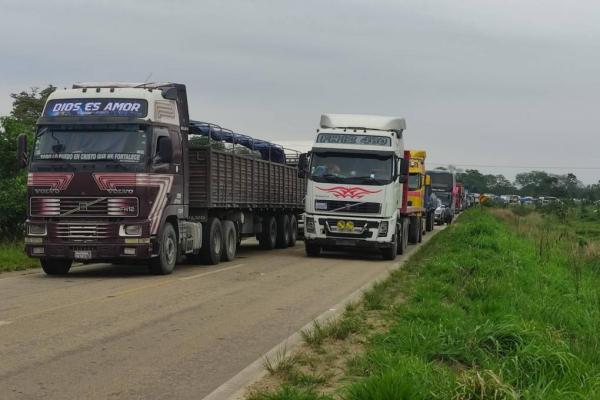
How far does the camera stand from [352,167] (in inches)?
771

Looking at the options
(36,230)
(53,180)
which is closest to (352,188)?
(53,180)

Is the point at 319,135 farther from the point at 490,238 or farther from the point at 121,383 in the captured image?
the point at 121,383

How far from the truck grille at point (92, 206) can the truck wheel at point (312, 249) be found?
24.3ft

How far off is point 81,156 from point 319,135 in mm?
7795

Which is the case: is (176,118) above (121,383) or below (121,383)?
above

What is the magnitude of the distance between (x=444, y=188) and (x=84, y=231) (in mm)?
40277

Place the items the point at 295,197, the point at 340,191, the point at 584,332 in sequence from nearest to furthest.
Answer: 1. the point at 584,332
2. the point at 340,191
3. the point at 295,197

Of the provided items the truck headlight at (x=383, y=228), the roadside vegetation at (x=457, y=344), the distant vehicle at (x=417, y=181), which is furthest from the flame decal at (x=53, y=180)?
the distant vehicle at (x=417, y=181)

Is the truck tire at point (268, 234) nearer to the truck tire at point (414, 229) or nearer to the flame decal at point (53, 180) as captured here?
the truck tire at point (414, 229)

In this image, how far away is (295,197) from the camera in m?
26.5

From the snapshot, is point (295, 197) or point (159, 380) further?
point (295, 197)

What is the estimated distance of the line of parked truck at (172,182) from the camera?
13914 mm

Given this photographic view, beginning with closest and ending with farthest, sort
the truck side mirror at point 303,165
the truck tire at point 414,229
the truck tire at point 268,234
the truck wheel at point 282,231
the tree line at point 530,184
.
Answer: the truck side mirror at point 303,165, the truck tire at point 268,234, the truck wheel at point 282,231, the truck tire at point 414,229, the tree line at point 530,184

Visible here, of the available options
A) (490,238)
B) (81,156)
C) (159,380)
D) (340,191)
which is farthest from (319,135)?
(159,380)
